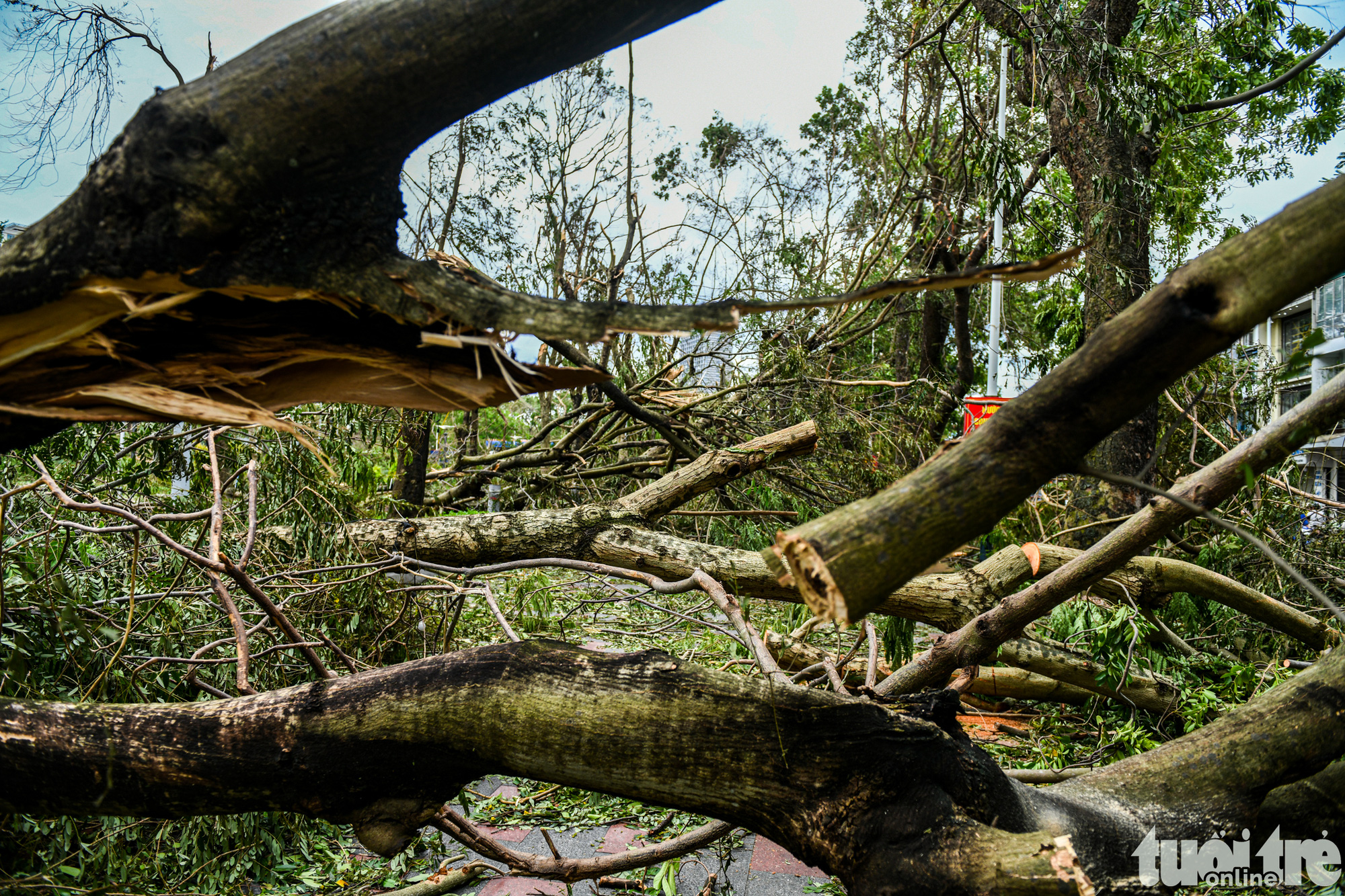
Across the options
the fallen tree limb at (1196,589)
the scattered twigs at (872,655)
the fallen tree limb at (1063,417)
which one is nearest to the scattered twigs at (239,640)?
the fallen tree limb at (1063,417)

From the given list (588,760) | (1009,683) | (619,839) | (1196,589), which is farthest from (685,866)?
(1196,589)

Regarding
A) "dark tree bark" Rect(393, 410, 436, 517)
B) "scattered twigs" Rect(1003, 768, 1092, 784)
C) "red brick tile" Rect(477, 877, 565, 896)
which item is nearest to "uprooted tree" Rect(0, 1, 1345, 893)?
"red brick tile" Rect(477, 877, 565, 896)

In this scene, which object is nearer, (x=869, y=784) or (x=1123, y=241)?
(x=869, y=784)

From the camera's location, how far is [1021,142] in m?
7.11

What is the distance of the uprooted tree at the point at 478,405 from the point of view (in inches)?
37.3

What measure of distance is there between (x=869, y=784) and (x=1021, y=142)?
7.09 m

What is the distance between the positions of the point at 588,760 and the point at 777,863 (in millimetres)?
1713

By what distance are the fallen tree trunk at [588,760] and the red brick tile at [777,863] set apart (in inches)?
54.3

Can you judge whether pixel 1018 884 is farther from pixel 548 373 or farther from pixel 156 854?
pixel 156 854

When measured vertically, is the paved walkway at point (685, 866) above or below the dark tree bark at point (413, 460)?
below

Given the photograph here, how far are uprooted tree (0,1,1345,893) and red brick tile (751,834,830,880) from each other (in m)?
0.98

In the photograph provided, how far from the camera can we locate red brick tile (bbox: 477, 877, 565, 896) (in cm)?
269

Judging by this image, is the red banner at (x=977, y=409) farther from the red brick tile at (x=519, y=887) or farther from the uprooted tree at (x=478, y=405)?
the red brick tile at (x=519, y=887)

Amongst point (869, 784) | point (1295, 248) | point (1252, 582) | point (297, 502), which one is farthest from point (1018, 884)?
point (1252, 582)
